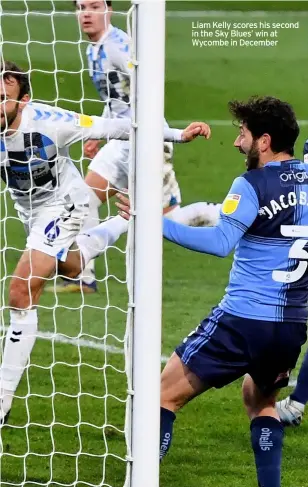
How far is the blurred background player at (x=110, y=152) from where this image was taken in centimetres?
732

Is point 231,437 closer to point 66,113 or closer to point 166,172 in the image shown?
point 66,113

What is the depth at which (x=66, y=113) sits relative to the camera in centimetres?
519

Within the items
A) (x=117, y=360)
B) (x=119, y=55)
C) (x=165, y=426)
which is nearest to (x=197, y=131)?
(x=165, y=426)

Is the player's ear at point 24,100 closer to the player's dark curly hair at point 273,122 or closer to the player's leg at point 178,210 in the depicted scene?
the player's dark curly hair at point 273,122

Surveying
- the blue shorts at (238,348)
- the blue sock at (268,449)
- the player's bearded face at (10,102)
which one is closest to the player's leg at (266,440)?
the blue sock at (268,449)

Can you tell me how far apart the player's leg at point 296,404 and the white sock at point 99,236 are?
3.89 ft

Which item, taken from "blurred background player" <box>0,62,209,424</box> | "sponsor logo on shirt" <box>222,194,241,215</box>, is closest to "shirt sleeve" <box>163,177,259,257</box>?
"sponsor logo on shirt" <box>222,194,241,215</box>

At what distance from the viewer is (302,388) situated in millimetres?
5441

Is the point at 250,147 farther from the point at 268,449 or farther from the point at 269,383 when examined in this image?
the point at 268,449

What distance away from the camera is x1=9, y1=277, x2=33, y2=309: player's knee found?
5.34m

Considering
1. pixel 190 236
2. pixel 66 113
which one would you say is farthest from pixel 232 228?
pixel 66 113

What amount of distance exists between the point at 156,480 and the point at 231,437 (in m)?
1.70

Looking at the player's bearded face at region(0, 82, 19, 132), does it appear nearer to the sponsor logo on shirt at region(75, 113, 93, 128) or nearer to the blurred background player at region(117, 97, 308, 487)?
the sponsor logo on shirt at region(75, 113, 93, 128)

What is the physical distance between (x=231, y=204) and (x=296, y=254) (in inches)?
13.9
